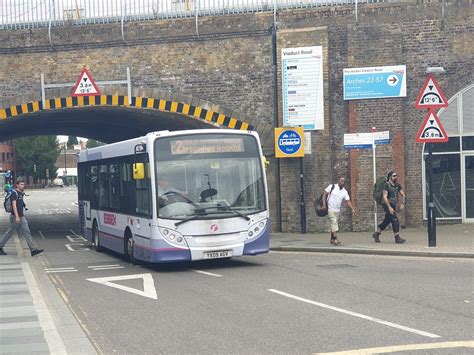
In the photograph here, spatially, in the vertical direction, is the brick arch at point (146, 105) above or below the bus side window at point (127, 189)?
above

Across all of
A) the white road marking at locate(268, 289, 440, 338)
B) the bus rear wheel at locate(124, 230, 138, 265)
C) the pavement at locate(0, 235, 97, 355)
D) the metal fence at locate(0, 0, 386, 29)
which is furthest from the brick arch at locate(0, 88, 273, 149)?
the white road marking at locate(268, 289, 440, 338)

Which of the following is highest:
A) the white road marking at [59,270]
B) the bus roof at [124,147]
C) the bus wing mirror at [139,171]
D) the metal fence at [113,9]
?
the metal fence at [113,9]

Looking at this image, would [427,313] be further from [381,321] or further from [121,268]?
[121,268]

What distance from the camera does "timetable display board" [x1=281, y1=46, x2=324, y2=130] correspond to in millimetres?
20844

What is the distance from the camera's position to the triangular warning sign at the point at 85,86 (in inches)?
803

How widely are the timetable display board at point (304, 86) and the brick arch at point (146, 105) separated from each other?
102cm

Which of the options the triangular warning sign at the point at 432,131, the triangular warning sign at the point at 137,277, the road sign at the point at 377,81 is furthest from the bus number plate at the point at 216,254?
the road sign at the point at 377,81

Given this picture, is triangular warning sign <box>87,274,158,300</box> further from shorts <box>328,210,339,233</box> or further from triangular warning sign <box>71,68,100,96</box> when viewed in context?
triangular warning sign <box>71,68,100,96</box>

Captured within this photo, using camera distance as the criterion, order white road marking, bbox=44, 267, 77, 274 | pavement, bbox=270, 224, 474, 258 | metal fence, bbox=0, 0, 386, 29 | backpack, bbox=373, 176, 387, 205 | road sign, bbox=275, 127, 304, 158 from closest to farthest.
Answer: white road marking, bbox=44, 267, 77, 274 < pavement, bbox=270, 224, 474, 258 < backpack, bbox=373, 176, 387, 205 < road sign, bbox=275, 127, 304, 158 < metal fence, bbox=0, 0, 386, 29

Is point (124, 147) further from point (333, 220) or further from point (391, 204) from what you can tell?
point (391, 204)

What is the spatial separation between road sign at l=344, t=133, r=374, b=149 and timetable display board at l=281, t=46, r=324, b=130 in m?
1.93

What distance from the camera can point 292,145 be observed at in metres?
20.8

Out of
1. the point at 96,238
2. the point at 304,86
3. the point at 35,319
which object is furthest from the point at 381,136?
the point at 35,319

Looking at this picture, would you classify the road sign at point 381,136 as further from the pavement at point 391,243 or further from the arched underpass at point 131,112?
the arched underpass at point 131,112
